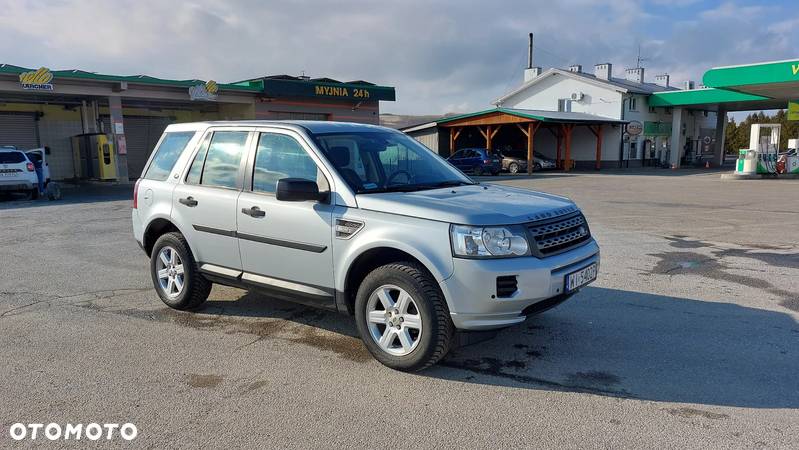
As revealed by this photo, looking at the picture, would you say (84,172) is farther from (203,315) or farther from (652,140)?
(652,140)

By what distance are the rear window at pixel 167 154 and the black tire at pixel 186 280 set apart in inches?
27.1

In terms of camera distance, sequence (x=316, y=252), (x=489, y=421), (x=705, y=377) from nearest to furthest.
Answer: (x=489, y=421) → (x=705, y=377) → (x=316, y=252)

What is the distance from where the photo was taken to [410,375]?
4.15 meters

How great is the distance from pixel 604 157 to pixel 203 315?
38.2 meters

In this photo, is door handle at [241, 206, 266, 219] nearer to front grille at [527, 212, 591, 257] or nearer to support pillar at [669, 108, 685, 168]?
front grille at [527, 212, 591, 257]

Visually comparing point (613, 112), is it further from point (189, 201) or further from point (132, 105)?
point (189, 201)

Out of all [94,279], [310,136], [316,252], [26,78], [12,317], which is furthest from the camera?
[26,78]

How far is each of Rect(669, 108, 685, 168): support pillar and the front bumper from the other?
43.6m

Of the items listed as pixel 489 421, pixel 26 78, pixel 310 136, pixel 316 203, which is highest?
pixel 26 78

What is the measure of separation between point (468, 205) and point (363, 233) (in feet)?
2.63

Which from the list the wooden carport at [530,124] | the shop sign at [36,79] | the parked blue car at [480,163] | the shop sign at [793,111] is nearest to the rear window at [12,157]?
the shop sign at [36,79]

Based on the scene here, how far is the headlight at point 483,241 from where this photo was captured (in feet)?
12.5

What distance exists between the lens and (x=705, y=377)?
407 cm

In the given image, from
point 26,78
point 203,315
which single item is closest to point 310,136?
point 203,315
